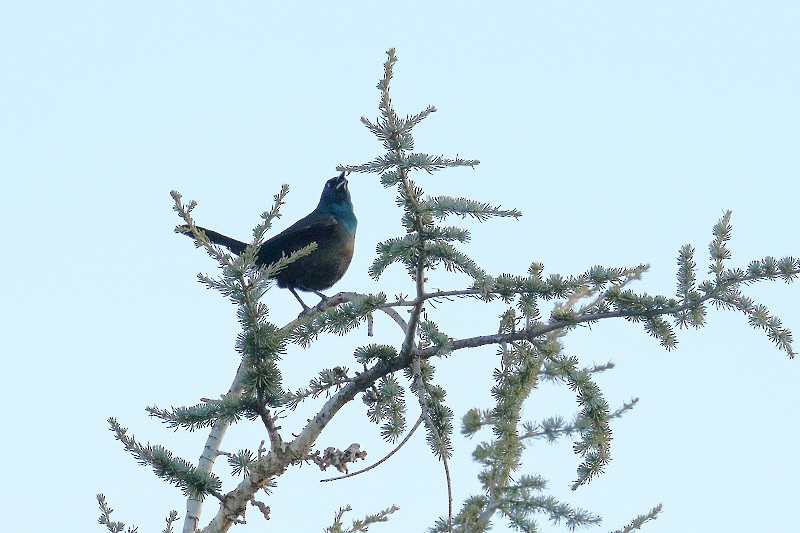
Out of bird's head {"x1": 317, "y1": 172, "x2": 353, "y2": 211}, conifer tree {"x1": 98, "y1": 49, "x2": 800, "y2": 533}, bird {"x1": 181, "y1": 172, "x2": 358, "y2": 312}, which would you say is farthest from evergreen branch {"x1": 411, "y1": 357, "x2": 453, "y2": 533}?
bird's head {"x1": 317, "y1": 172, "x2": 353, "y2": 211}

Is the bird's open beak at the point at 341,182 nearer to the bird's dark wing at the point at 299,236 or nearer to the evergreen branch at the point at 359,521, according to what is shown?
the bird's dark wing at the point at 299,236

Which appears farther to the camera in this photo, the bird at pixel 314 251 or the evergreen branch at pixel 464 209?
the bird at pixel 314 251

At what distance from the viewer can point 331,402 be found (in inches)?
132

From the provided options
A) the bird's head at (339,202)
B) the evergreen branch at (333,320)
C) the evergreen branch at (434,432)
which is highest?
the bird's head at (339,202)

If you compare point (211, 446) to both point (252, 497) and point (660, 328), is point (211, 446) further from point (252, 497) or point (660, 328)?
point (660, 328)

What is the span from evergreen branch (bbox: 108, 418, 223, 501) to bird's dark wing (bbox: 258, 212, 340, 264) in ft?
11.8

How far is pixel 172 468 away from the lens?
2.82m

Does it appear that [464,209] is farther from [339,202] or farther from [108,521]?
[339,202]

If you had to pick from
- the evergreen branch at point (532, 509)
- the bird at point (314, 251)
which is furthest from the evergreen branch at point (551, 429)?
the bird at point (314, 251)

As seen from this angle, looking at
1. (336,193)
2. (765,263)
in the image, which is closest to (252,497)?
(765,263)

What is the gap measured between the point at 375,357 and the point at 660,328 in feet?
3.08

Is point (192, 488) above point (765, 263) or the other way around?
the other way around

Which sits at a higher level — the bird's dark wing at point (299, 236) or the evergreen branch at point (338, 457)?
the bird's dark wing at point (299, 236)

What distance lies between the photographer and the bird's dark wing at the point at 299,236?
6.62m
